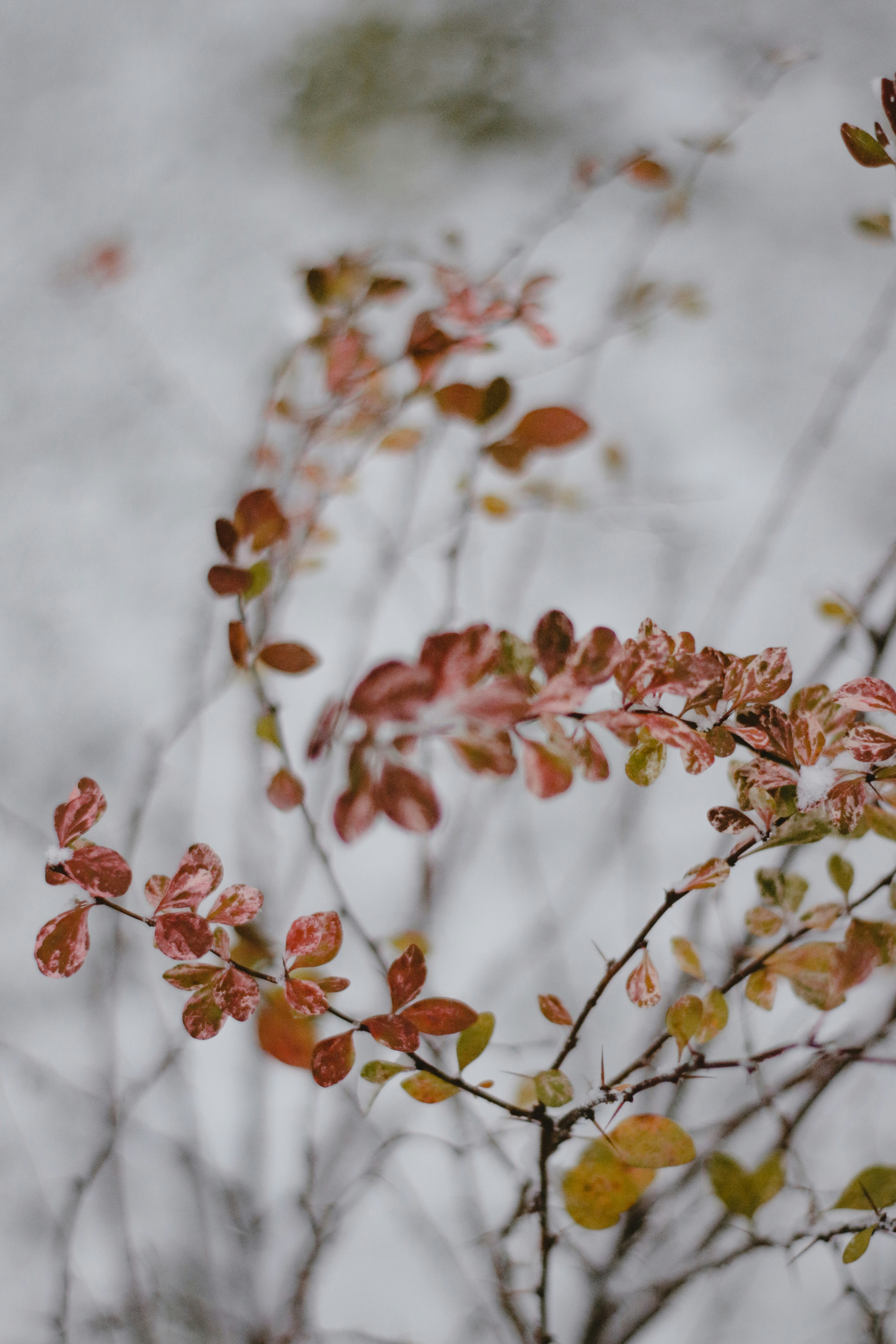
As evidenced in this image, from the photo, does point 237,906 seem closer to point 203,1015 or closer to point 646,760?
point 203,1015

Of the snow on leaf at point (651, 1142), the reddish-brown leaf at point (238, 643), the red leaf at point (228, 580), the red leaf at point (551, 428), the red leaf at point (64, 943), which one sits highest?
the red leaf at point (551, 428)

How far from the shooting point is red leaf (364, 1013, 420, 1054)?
279mm

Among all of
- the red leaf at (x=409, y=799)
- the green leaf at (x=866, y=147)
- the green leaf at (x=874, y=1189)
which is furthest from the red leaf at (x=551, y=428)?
the green leaf at (x=874, y=1189)

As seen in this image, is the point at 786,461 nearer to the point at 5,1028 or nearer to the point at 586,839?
the point at 586,839

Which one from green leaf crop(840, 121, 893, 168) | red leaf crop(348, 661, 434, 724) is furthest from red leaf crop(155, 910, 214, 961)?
green leaf crop(840, 121, 893, 168)

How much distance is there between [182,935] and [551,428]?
1.09 ft

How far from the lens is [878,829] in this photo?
317 mm

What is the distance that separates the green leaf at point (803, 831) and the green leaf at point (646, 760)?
4 centimetres

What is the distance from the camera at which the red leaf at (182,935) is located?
272 mm

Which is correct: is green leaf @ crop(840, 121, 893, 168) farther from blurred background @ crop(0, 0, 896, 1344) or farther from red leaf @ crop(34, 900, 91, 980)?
red leaf @ crop(34, 900, 91, 980)

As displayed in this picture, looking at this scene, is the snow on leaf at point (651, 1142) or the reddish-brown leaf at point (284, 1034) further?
the reddish-brown leaf at point (284, 1034)

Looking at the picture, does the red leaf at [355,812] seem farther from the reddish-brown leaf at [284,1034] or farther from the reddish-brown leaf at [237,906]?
the reddish-brown leaf at [284,1034]

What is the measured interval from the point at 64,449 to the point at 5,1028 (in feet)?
2.96

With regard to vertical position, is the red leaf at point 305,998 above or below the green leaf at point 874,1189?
above
